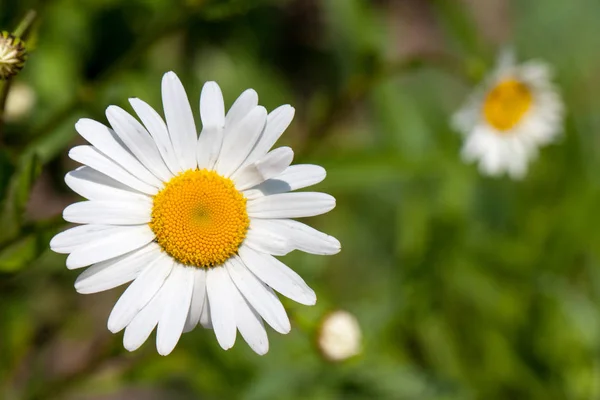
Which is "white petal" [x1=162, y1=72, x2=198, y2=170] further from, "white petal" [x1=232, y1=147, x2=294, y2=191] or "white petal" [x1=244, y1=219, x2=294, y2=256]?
"white petal" [x1=244, y1=219, x2=294, y2=256]

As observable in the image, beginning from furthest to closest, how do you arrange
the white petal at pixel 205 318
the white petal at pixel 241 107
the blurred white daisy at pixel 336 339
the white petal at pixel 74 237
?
the blurred white daisy at pixel 336 339 → the white petal at pixel 205 318 → the white petal at pixel 241 107 → the white petal at pixel 74 237

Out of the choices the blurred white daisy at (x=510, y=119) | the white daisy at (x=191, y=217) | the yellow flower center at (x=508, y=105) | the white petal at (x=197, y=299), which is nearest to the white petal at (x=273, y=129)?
the white daisy at (x=191, y=217)

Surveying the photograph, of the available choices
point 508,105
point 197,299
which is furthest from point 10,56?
point 508,105

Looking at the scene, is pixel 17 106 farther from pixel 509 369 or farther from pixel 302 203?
pixel 509 369

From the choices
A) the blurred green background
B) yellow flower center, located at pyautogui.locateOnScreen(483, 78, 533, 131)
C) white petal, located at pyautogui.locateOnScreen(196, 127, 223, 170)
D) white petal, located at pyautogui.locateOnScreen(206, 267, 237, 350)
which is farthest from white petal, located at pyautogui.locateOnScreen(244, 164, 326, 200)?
yellow flower center, located at pyautogui.locateOnScreen(483, 78, 533, 131)

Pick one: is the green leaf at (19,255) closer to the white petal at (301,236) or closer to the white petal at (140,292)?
the white petal at (140,292)

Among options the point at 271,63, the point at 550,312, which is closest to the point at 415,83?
the point at 271,63

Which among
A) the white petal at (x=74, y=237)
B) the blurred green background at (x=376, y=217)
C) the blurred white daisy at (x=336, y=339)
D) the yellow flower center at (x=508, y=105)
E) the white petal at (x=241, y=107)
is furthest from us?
the yellow flower center at (x=508, y=105)
